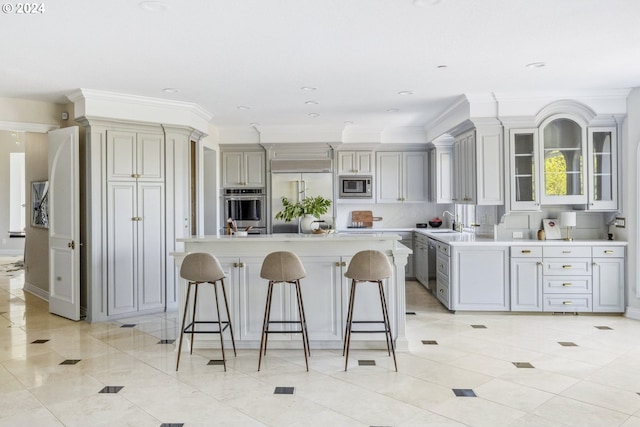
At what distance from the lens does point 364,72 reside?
4.44 m

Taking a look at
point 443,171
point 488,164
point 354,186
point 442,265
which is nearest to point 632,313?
point 442,265

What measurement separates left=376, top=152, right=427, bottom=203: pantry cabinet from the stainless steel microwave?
197mm

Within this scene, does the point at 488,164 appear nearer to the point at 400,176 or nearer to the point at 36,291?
the point at 400,176

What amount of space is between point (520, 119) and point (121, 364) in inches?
192

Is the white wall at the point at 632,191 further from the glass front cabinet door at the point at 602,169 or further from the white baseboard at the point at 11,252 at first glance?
the white baseboard at the point at 11,252

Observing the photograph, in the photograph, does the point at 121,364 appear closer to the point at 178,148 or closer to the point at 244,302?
the point at 244,302

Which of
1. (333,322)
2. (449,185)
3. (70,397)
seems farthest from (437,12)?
(449,185)

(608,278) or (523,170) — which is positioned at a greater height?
(523,170)

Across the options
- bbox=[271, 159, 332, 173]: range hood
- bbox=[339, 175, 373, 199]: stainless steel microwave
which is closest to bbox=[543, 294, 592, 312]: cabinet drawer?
bbox=[339, 175, 373, 199]: stainless steel microwave

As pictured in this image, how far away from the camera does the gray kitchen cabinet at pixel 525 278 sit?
5.21m

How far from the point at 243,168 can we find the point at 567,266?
488 centimetres

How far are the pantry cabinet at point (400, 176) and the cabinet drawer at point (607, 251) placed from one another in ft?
9.71

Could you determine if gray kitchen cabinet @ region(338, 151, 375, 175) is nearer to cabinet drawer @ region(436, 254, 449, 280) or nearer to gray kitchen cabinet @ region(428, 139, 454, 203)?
gray kitchen cabinet @ region(428, 139, 454, 203)
